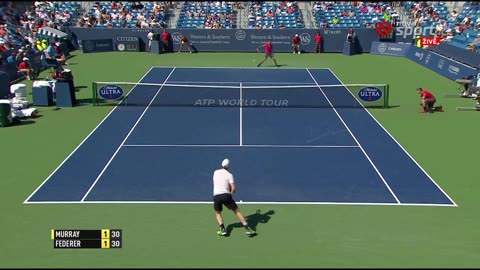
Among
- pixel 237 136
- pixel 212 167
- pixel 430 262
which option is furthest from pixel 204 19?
pixel 430 262

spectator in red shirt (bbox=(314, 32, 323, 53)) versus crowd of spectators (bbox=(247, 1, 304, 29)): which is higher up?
crowd of spectators (bbox=(247, 1, 304, 29))

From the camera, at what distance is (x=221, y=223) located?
11148mm

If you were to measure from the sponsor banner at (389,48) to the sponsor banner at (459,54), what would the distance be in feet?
7.74

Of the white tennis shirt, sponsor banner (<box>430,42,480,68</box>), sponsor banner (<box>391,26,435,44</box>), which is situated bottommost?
the white tennis shirt

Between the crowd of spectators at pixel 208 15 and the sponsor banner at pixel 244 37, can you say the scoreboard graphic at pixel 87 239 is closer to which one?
the sponsor banner at pixel 244 37

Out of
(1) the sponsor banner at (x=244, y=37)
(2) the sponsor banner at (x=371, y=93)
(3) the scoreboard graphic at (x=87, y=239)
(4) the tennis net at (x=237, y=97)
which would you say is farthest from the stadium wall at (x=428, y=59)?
(3) the scoreboard graphic at (x=87, y=239)

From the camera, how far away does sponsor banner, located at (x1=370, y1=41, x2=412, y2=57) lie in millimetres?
38872

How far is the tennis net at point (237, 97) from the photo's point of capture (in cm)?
2305

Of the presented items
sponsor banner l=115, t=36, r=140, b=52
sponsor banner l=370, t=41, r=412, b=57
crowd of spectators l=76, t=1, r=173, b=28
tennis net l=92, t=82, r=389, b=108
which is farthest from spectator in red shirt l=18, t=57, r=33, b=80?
sponsor banner l=370, t=41, r=412, b=57

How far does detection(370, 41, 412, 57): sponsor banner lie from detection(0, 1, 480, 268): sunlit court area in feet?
4.20

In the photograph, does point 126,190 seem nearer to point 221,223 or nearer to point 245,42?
point 221,223

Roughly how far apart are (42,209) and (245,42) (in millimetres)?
30901

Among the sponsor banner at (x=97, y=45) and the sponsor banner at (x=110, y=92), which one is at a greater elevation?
the sponsor banner at (x=97, y=45)

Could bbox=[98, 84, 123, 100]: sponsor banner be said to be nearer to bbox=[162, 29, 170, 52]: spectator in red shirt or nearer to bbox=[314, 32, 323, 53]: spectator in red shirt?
bbox=[162, 29, 170, 52]: spectator in red shirt
